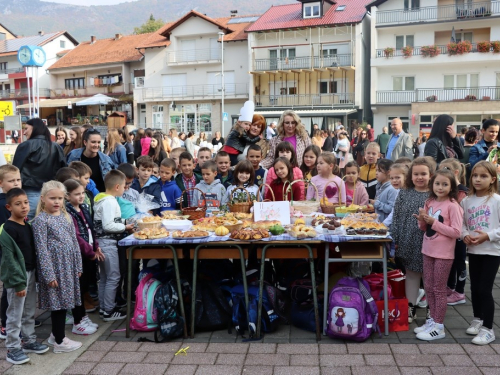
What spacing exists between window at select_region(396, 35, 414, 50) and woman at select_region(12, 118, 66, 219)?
1138 inches

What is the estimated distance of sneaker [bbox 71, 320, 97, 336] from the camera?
4.86 metres

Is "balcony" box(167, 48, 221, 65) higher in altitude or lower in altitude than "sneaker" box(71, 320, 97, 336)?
higher

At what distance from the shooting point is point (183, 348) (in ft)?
14.7

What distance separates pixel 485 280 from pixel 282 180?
99.9 inches

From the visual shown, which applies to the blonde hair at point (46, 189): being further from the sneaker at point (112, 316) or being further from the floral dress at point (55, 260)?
the sneaker at point (112, 316)

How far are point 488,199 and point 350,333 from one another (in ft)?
5.62

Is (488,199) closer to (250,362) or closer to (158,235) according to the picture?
(250,362)

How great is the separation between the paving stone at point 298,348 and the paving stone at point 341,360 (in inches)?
5.4

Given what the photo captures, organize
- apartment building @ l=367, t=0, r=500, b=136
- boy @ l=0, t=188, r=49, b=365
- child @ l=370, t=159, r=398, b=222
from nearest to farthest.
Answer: boy @ l=0, t=188, r=49, b=365, child @ l=370, t=159, r=398, b=222, apartment building @ l=367, t=0, r=500, b=136

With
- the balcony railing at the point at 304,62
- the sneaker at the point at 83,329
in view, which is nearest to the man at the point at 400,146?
the sneaker at the point at 83,329

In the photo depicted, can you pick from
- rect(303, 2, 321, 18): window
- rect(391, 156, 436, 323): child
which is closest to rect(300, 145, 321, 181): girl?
rect(391, 156, 436, 323): child

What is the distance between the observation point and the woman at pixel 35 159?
19.6 feet

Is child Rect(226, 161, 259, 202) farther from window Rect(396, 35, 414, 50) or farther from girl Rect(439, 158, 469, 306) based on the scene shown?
window Rect(396, 35, 414, 50)

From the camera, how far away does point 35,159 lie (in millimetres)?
6043
